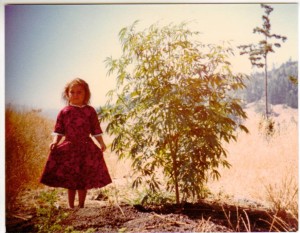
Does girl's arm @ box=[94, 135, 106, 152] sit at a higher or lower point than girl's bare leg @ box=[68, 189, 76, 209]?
higher

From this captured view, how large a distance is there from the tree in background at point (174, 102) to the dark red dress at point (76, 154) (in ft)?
0.58

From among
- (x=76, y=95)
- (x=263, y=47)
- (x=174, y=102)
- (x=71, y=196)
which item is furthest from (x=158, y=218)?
(x=263, y=47)

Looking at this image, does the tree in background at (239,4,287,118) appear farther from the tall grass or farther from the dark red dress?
the tall grass

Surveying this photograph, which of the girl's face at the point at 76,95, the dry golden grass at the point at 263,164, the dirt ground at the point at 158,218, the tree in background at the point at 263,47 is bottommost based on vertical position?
the dirt ground at the point at 158,218

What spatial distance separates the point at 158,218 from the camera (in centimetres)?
360

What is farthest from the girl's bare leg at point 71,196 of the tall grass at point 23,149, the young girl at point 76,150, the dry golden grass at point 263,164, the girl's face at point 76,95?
the dry golden grass at point 263,164

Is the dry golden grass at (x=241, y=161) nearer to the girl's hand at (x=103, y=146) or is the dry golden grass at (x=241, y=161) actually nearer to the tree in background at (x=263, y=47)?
the girl's hand at (x=103, y=146)

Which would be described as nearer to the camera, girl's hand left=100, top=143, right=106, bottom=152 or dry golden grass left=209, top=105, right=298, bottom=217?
girl's hand left=100, top=143, right=106, bottom=152

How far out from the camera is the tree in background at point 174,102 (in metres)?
3.61

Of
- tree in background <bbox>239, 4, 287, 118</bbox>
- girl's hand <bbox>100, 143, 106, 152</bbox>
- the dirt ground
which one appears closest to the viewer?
the dirt ground

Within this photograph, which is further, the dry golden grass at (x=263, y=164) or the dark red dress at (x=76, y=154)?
the dry golden grass at (x=263, y=164)

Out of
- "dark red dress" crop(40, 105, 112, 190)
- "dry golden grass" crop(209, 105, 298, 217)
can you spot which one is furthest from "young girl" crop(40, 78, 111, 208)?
"dry golden grass" crop(209, 105, 298, 217)

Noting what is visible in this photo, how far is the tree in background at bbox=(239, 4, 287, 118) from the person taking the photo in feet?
12.4

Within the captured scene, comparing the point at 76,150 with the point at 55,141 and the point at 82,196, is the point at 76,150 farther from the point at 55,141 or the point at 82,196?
the point at 82,196
